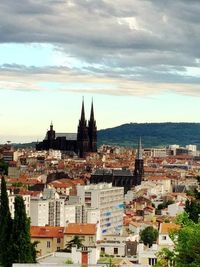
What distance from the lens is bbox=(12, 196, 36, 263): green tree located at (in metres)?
41.1

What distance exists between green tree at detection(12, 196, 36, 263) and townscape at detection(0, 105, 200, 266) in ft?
3.17

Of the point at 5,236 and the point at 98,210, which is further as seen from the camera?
the point at 98,210

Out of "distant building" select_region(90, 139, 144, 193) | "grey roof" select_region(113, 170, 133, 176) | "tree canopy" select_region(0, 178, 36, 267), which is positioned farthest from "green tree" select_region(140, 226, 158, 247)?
"grey roof" select_region(113, 170, 133, 176)

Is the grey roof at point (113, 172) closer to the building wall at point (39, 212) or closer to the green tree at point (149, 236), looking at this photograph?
the building wall at point (39, 212)

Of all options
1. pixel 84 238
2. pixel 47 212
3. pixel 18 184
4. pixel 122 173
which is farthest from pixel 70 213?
pixel 122 173

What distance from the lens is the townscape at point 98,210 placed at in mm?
48325

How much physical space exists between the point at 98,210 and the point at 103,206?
17.9 ft

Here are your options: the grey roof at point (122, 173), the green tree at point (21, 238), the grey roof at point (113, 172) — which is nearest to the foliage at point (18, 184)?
the grey roof at point (113, 172)

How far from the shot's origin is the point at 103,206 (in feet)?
345

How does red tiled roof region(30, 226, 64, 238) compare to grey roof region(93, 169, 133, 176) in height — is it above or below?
below

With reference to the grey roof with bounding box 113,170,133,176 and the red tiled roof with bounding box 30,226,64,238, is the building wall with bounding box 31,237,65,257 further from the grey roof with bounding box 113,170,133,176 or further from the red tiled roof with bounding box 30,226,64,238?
the grey roof with bounding box 113,170,133,176

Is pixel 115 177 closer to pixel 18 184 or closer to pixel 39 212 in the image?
pixel 18 184

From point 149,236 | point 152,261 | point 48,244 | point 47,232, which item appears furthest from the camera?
point 149,236

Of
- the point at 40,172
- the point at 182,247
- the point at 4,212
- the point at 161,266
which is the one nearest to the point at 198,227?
the point at 182,247
